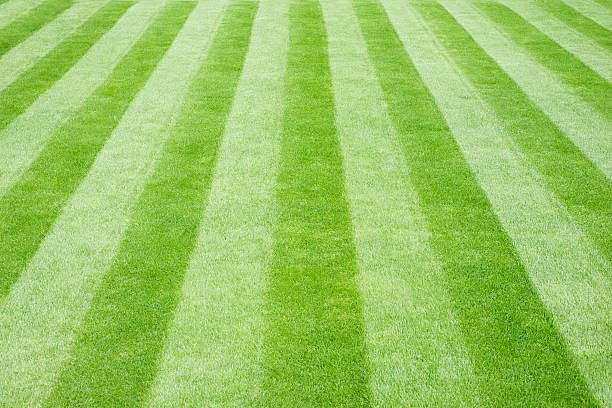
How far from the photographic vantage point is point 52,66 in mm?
8195

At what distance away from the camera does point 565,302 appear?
382 centimetres

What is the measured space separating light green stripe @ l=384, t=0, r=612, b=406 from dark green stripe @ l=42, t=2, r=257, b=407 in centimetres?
292

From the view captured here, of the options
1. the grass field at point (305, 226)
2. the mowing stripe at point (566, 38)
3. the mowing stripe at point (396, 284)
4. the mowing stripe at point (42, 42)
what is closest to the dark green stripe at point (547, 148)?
the grass field at point (305, 226)

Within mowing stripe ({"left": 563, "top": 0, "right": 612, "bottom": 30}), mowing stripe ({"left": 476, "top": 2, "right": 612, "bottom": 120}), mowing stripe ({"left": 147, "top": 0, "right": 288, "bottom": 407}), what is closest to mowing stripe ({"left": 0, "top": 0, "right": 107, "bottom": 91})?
mowing stripe ({"left": 147, "top": 0, "right": 288, "bottom": 407})

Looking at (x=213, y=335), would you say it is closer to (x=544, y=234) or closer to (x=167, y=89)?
(x=544, y=234)

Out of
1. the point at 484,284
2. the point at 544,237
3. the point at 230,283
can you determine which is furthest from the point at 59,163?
the point at 544,237

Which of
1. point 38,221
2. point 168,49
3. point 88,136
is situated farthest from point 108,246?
point 168,49

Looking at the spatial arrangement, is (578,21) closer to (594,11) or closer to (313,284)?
(594,11)

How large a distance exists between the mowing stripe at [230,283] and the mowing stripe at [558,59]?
15.0ft

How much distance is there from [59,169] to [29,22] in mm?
6452

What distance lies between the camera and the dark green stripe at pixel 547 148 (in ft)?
15.8

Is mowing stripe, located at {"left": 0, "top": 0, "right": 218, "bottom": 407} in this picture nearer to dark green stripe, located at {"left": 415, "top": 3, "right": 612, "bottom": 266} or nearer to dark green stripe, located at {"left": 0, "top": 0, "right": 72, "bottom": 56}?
dark green stripe, located at {"left": 0, "top": 0, "right": 72, "bottom": 56}

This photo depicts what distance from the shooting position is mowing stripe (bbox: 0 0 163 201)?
5707mm

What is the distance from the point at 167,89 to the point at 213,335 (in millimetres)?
4779
